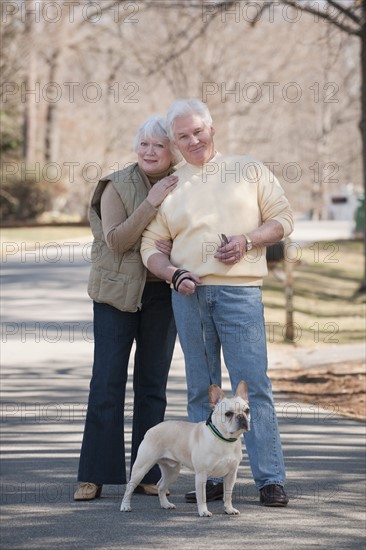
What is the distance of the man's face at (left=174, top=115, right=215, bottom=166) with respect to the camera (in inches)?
253

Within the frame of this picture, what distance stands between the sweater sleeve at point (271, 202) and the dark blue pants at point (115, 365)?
0.76m

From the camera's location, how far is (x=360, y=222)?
40938mm

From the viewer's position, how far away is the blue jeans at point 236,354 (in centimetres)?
652

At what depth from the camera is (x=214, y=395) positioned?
621 centimetres

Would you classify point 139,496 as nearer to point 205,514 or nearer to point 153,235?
point 205,514

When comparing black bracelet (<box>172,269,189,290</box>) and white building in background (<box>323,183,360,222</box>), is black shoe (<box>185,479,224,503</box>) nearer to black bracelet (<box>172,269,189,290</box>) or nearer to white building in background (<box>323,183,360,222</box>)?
black bracelet (<box>172,269,189,290</box>)

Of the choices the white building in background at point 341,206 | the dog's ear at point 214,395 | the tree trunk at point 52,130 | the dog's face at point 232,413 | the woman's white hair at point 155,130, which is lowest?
the dog's face at point 232,413

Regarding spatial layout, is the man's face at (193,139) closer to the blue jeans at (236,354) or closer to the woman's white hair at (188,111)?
the woman's white hair at (188,111)

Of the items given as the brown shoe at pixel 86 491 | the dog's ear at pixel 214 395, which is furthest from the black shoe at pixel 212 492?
the dog's ear at pixel 214 395

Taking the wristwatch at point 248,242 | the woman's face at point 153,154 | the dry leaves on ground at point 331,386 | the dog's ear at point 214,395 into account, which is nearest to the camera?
the dog's ear at point 214,395

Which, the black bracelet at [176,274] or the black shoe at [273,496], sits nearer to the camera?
the black bracelet at [176,274]

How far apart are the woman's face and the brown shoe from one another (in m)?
1.75

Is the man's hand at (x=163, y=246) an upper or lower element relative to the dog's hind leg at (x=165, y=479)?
upper

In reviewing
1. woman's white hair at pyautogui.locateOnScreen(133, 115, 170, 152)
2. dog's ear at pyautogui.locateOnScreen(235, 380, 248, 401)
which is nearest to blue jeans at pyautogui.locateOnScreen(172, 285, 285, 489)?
dog's ear at pyautogui.locateOnScreen(235, 380, 248, 401)
